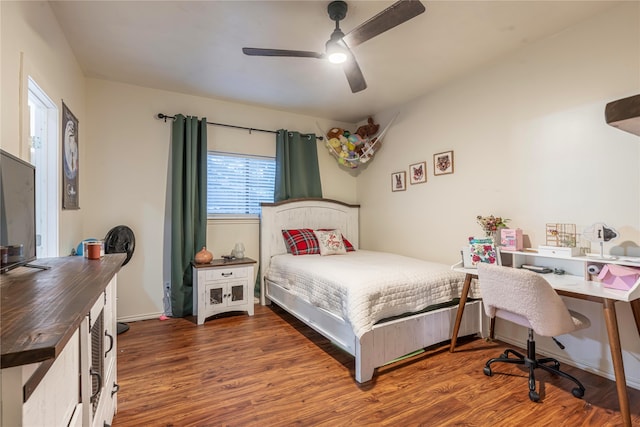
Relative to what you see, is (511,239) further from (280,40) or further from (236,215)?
(236,215)

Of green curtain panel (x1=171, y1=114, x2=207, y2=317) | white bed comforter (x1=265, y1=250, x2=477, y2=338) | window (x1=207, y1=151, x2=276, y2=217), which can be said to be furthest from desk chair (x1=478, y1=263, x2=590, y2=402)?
green curtain panel (x1=171, y1=114, x2=207, y2=317)

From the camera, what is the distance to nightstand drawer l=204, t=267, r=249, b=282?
10.8 feet

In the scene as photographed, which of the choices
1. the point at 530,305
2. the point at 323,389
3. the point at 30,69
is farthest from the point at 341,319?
the point at 30,69

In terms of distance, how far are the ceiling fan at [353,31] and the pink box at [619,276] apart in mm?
1975

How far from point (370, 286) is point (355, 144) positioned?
2525mm

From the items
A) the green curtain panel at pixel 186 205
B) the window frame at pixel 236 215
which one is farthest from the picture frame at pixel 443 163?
the green curtain panel at pixel 186 205

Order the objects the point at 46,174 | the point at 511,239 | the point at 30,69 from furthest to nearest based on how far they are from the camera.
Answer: the point at 511,239
the point at 46,174
the point at 30,69

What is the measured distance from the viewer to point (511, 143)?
8.98 feet

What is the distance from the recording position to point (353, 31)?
74.3 inches

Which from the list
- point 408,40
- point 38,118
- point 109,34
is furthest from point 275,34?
point 38,118

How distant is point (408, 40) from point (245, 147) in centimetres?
231

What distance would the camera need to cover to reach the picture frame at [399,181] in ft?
12.5

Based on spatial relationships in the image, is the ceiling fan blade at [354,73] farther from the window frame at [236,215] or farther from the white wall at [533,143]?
the window frame at [236,215]

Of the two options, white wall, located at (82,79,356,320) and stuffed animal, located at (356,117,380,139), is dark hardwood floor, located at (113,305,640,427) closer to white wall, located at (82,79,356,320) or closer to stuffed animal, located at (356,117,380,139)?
white wall, located at (82,79,356,320)
